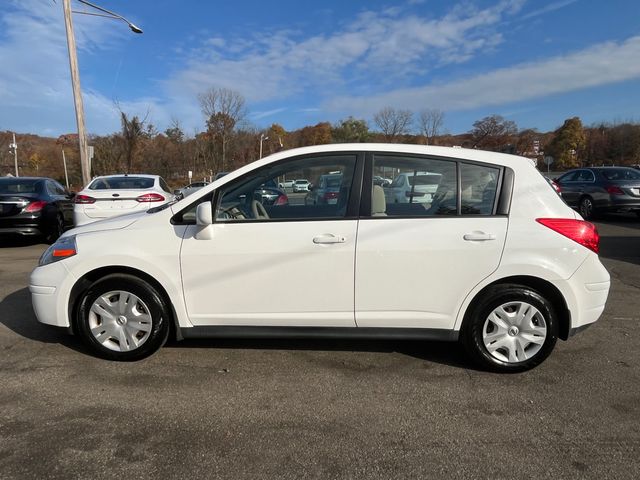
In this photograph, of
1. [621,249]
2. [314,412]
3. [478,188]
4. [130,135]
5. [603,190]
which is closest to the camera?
[314,412]

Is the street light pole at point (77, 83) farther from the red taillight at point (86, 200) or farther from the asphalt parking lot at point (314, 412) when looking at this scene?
the asphalt parking lot at point (314, 412)

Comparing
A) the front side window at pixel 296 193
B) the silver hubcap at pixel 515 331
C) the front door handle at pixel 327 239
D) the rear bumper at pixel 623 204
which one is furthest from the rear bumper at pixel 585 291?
the rear bumper at pixel 623 204

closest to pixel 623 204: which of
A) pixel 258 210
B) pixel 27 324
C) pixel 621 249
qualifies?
pixel 621 249

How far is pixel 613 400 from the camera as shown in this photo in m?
2.97

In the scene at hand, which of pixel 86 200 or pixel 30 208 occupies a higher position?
pixel 86 200

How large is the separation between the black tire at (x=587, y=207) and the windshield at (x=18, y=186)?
1414 cm

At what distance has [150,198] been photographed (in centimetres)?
835

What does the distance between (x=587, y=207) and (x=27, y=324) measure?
13.9 meters

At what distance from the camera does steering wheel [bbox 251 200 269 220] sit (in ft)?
11.2

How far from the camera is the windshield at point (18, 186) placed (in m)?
8.69

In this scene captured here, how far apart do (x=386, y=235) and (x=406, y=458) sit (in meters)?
1.48

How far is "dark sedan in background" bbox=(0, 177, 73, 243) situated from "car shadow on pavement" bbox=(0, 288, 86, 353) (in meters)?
3.65

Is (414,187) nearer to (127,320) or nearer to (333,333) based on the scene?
(333,333)

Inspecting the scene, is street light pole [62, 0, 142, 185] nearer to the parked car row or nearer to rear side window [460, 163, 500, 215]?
the parked car row
